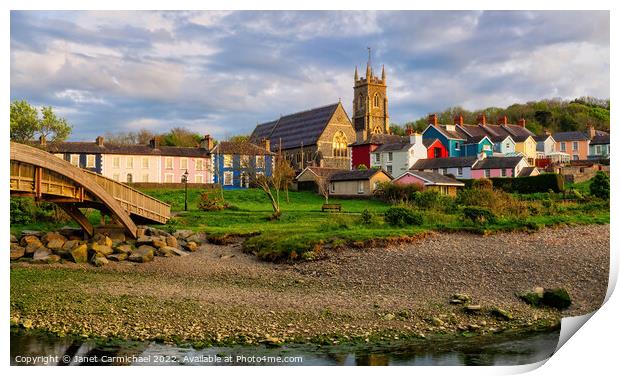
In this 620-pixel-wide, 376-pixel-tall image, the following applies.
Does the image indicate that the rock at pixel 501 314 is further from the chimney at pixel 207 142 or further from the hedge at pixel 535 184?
the hedge at pixel 535 184

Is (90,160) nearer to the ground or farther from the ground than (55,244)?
farther from the ground

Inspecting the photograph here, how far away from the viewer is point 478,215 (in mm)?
15617

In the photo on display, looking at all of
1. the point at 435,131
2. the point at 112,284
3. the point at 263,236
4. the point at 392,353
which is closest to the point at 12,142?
the point at 112,284

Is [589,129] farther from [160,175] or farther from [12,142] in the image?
[12,142]

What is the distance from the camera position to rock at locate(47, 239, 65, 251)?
14242 millimetres

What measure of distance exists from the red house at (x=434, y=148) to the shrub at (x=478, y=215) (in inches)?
409

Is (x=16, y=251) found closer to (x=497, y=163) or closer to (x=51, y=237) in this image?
(x=51, y=237)

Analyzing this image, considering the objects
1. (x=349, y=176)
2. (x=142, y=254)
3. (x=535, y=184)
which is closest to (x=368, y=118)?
(x=535, y=184)

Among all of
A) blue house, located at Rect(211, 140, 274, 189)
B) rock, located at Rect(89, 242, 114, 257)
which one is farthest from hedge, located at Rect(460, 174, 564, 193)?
A: rock, located at Rect(89, 242, 114, 257)

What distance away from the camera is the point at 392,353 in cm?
883

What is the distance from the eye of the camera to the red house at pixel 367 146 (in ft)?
79.2

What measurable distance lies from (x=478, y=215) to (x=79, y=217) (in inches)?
360

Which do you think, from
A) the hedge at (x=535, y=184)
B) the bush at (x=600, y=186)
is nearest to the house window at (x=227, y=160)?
the hedge at (x=535, y=184)

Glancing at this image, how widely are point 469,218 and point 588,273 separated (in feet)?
11.3
